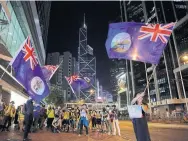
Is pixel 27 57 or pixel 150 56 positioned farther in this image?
pixel 27 57

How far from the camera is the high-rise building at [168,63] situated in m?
51.8

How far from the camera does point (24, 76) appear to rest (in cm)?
846

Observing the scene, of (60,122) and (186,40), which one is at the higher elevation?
(186,40)

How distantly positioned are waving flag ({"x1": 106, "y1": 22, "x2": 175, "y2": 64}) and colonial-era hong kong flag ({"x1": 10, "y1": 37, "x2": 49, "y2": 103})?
3593mm

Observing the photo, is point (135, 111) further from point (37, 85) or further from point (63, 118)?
point (63, 118)

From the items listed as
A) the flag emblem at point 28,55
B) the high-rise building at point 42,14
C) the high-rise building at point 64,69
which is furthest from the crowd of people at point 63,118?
the high-rise building at point 64,69

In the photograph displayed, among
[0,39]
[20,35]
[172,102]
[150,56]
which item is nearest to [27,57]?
[150,56]

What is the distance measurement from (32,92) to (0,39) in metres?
13.0

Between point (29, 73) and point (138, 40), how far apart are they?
4.99 metres

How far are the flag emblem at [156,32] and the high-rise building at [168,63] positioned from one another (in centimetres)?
3584

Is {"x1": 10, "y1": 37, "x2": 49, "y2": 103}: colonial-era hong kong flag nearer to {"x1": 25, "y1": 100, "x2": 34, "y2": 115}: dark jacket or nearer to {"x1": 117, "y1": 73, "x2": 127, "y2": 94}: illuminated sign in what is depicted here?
{"x1": 25, "y1": 100, "x2": 34, "y2": 115}: dark jacket

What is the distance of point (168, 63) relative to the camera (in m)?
58.9

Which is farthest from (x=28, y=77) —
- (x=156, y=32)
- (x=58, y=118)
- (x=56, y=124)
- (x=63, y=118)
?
(x=63, y=118)

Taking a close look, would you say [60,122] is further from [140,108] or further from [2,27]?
[2,27]
